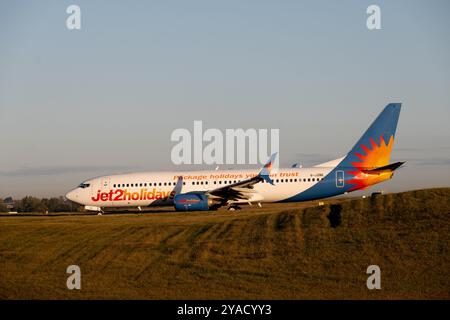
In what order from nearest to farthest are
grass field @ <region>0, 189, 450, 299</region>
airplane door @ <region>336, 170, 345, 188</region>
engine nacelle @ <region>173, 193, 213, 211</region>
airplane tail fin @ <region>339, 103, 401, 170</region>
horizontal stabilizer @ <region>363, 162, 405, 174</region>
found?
1. grass field @ <region>0, 189, 450, 299</region>
2. engine nacelle @ <region>173, 193, 213, 211</region>
3. horizontal stabilizer @ <region>363, 162, 405, 174</region>
4. airplane door @ <region>336, 170, 345, 188</region>
5. airplane tail fin @ <region>339, 103, 401, 170</region>

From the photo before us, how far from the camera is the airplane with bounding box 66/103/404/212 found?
4662cm

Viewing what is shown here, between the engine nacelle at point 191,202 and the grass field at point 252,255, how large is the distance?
12842 mm

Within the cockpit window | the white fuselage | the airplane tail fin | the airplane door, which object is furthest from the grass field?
the cockpit window

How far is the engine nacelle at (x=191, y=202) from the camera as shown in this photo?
4478cm

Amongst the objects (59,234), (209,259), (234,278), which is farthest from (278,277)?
(59,234)

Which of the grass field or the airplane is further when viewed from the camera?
the airplane

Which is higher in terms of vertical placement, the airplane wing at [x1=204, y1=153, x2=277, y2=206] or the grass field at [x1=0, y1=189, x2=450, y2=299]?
the airplane wing at [x1=204, y1=153, x2=277, y2=206]

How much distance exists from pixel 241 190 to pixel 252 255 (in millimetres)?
22798

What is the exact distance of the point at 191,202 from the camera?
4488 cm

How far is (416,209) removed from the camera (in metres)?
27.8

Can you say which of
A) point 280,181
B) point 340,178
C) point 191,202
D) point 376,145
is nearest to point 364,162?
point 376,145

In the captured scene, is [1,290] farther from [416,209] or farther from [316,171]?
[316,171]

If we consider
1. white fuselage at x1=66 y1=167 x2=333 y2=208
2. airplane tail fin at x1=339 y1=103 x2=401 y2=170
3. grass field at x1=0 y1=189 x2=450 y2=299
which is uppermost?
airplane tail fin at x1=339 y1=103 x2=401 y2=170

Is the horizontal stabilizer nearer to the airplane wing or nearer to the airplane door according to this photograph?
the airplane door
